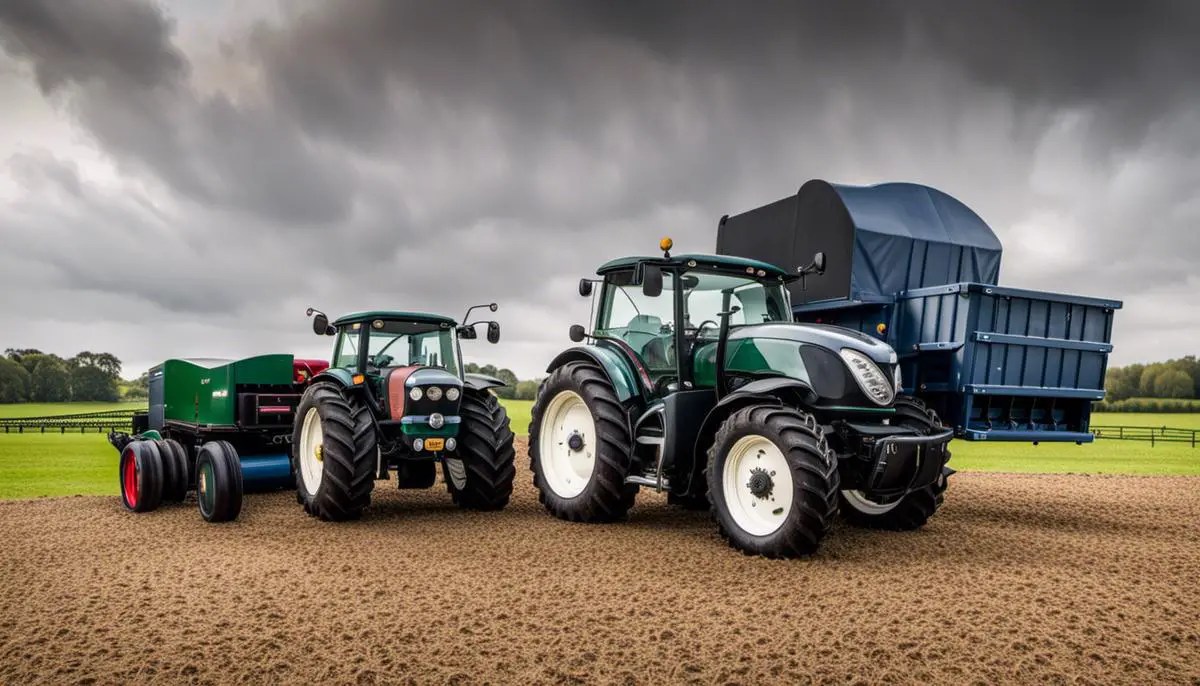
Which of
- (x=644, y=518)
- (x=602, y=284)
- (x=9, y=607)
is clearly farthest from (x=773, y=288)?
(x=9, y=607)

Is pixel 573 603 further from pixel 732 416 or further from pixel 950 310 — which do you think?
pixel 950 310

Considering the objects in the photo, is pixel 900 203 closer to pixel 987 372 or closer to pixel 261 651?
pixel 987 372

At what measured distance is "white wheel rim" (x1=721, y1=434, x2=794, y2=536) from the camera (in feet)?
20.3

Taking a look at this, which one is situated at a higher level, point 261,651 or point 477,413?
point 477,413

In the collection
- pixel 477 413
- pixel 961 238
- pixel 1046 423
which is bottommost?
pixel 477 413

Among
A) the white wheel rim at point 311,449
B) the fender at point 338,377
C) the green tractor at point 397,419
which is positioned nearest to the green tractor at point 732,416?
the green tractor at point 397,419

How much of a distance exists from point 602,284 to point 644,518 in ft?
8.18

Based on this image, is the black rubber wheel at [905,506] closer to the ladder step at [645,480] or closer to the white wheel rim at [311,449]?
the ladder step at [645,480]

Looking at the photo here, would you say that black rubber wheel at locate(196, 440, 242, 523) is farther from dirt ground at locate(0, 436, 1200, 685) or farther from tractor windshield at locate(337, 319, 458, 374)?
tractor windshield at locate(337, 319, 458, 374)

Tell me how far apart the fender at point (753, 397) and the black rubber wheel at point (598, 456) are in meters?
0.88

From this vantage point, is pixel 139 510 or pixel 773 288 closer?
pixel 773 288

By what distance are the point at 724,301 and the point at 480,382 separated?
2.96 meters

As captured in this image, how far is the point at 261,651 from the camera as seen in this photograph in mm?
4215

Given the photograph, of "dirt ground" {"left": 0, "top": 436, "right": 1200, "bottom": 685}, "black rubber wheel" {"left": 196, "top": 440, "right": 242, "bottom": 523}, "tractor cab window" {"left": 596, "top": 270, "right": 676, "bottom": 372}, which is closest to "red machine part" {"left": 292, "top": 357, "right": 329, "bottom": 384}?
"black rubber wheel" {"left": 196, "top": 440, "right": 242, "bottom": 523}
